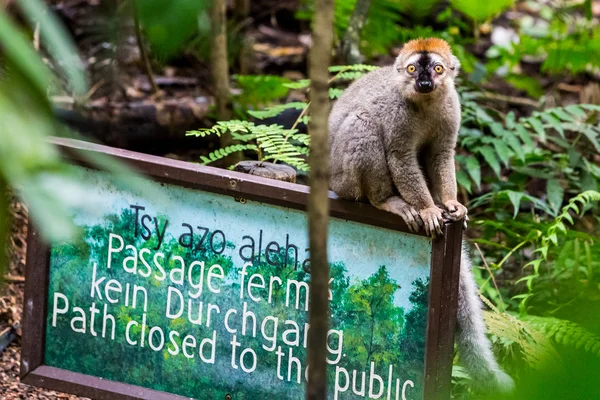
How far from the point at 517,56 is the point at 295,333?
14.4ft

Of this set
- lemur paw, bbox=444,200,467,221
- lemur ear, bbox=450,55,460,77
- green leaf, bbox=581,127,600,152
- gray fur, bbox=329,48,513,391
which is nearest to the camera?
lemur paw, bbox=444,200,467,221

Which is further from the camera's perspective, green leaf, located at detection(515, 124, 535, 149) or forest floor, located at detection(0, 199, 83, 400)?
green leaf, located at detection(515, 124, 535, 149)

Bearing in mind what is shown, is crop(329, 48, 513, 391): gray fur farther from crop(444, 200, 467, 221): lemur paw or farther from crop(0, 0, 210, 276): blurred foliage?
crop(0, 0, 210, 276): blurred foliage

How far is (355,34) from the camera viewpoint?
6.07m

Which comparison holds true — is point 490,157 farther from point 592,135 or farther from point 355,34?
point 355,34

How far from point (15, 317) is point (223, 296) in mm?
1794

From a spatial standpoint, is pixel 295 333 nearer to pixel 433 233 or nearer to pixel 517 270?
pixel 433 233

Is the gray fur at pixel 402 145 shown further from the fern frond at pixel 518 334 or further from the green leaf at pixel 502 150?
the green leaf at pixel 502 150

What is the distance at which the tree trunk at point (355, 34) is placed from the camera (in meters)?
6.07

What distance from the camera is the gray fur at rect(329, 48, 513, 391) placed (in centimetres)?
365

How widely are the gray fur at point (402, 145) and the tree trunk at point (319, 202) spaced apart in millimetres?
1791

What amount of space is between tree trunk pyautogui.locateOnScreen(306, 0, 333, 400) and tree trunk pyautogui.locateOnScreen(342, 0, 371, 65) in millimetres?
4460

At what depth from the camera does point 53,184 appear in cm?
100

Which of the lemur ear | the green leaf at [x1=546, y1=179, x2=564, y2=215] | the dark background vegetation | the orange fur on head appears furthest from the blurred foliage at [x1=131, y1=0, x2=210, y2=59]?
the green leaf at [x1=546, y1=179, x2=564, y2=215]
